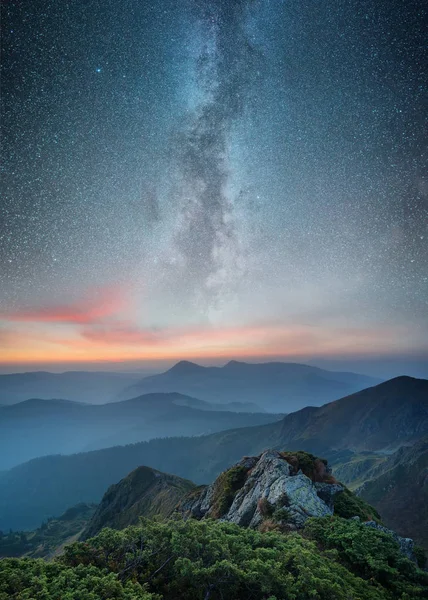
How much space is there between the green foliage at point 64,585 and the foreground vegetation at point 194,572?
0.09 feet

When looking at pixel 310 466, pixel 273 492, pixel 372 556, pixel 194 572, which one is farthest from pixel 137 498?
pixel 194 572

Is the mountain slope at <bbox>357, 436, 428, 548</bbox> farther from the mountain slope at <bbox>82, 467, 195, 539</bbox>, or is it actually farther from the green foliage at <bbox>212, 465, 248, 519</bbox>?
the green foliage at <bbox>212, 465, 248, 519</bbox>

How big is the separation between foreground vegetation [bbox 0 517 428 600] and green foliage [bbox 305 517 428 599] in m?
0.06

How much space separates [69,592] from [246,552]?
647 cm

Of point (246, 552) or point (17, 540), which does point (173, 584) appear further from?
point (17, 540)

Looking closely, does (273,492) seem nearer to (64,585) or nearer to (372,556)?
(372,556)

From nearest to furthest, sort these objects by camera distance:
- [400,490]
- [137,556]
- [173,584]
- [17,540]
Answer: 1. [173,584]
2. [137,556]
3. [400,490]
4. [17,540]

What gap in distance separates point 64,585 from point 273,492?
2058 centimetres

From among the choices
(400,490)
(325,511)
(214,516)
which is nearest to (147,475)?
(400,490)

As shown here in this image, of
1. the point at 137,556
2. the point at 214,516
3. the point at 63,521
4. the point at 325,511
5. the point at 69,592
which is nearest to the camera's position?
the point at 69,592

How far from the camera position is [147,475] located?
12375cm

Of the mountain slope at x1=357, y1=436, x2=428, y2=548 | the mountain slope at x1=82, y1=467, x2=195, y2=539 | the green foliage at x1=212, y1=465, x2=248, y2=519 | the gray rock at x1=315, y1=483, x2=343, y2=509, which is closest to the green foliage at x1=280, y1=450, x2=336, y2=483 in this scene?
the gray rock at x1=315, y1=483, x2=343, y2=509

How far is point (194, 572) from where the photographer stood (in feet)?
36.5

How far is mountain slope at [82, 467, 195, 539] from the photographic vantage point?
9475 cm
